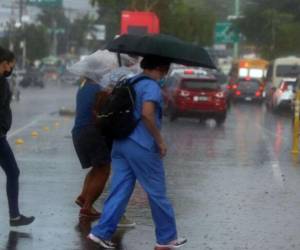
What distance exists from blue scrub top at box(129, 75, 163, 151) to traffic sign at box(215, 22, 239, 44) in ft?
203

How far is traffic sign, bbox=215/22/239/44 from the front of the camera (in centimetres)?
7162

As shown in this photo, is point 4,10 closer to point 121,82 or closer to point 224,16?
point 224,16

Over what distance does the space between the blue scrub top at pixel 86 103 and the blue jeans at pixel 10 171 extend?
940 millimetres

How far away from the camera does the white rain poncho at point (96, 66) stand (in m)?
10.8

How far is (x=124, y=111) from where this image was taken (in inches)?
352

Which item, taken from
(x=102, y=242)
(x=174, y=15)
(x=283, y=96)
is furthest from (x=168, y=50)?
(x=174, y=15)

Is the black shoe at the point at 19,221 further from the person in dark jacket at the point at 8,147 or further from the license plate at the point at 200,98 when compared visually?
the license plate at the point at 200,98

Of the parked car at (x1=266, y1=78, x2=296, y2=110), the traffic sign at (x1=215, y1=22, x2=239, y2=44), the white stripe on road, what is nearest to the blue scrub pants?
the white stripe on road

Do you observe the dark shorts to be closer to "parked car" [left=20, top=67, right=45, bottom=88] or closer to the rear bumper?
the rear bumper

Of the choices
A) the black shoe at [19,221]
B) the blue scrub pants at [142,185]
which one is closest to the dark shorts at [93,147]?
the black shoe at [19,221]

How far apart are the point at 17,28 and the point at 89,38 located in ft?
132

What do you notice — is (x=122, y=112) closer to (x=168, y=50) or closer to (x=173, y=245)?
(x=168, y=50)

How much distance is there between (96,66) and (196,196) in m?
2.91

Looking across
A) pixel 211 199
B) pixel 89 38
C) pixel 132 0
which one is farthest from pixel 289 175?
pixel 89 38
